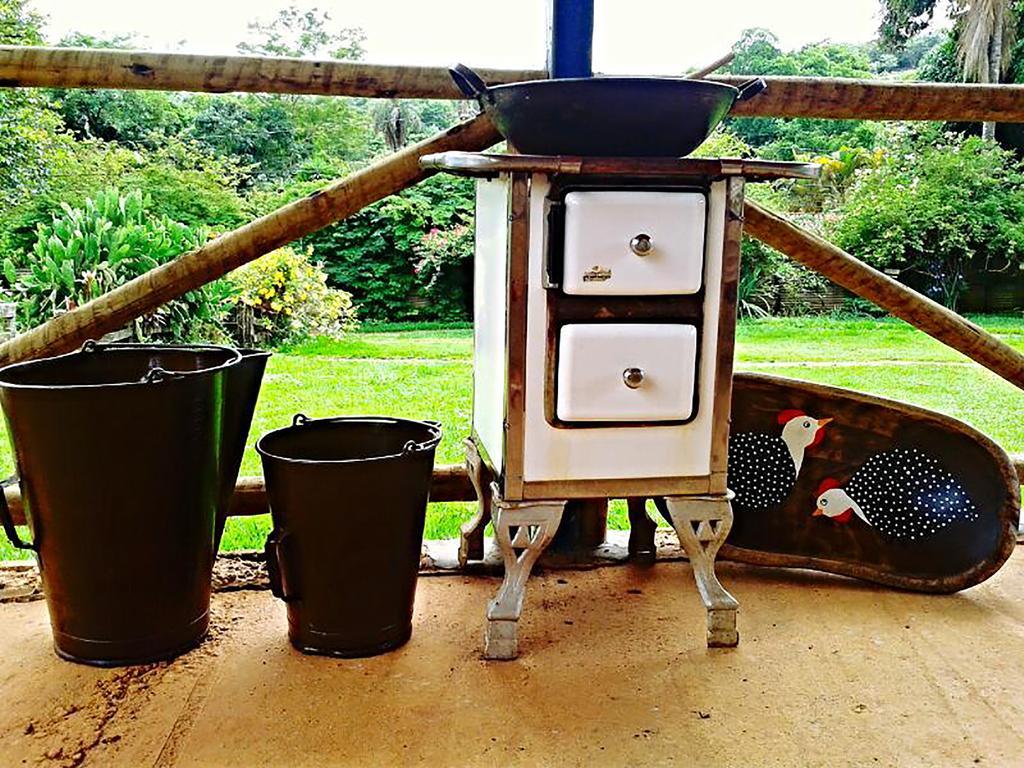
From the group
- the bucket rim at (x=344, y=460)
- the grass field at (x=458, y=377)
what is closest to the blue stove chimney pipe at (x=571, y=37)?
the bucket rim at (x=344, y=460)

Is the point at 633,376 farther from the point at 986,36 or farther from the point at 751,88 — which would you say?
the point at 986,36

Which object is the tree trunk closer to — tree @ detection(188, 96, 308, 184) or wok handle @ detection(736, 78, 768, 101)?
tree @ detection(188, 96, 308, 184)

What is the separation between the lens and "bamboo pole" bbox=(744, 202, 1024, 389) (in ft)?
7.04

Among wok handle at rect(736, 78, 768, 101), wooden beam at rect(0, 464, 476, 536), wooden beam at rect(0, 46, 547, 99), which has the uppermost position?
wooden beam at rect(0, 46, 547, 99)

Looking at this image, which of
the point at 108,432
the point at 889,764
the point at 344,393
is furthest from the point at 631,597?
the point at 344,393

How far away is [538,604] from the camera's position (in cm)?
198

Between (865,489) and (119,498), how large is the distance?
1.57 m

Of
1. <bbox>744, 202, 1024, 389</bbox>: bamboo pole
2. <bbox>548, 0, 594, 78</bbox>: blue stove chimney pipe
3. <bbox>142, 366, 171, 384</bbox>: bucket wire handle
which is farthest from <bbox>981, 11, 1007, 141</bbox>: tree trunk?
<bbox>142, 366, 171, 384</bbox>: bucket wire handle

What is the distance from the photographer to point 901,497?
206 cm

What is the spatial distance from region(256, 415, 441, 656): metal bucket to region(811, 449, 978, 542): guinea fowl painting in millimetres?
975

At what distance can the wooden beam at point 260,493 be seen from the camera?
210cm

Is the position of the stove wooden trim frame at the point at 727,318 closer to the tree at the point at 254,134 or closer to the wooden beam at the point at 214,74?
the wooden beam at the point at 214,74

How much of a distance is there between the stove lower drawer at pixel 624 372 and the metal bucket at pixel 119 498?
2.05 ft

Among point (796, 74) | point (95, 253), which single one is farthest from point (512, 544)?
point (796, 74)
